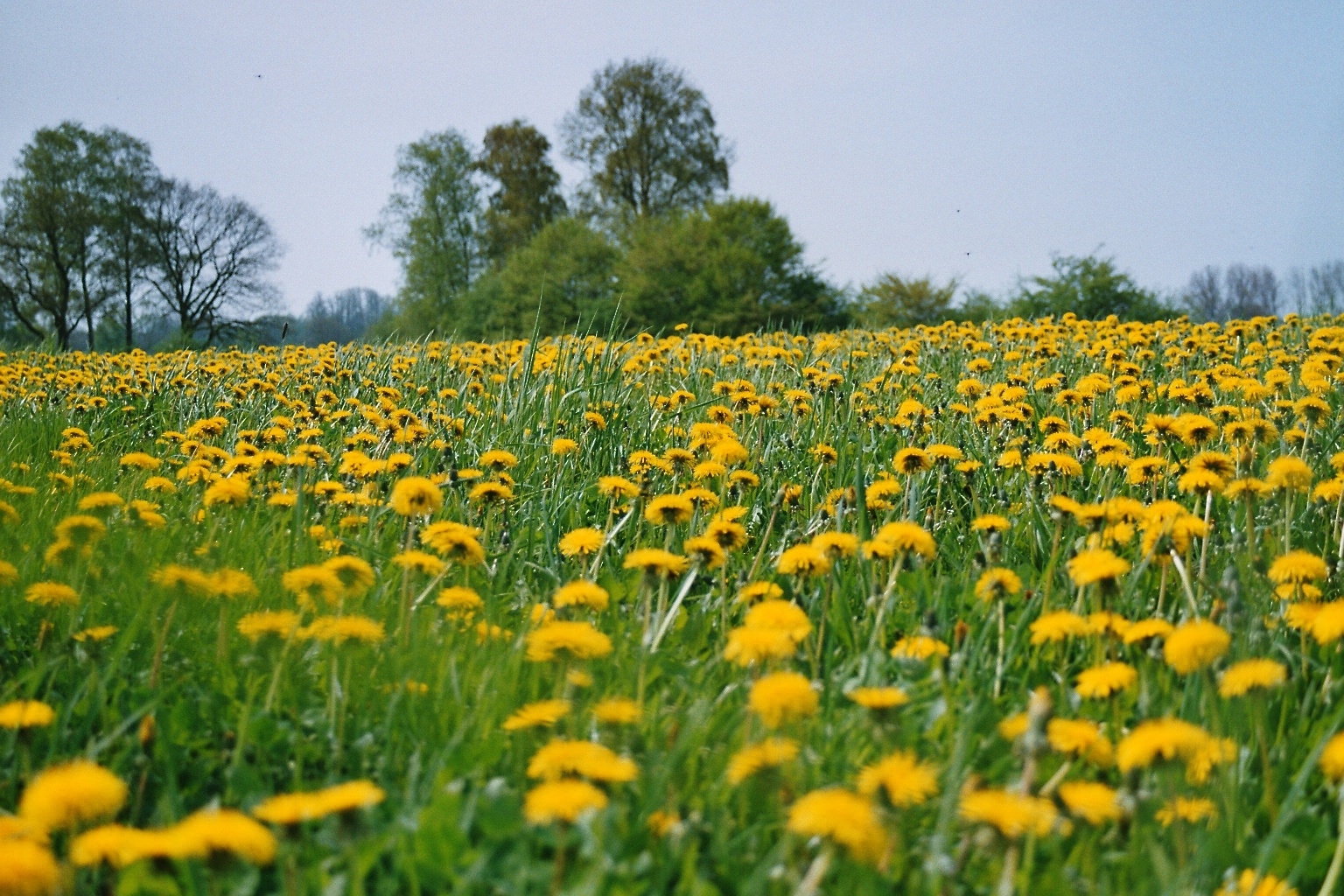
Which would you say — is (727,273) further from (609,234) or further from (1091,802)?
(1091,802)

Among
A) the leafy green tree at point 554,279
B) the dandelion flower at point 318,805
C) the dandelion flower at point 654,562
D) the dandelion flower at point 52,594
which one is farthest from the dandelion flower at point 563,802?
the leafy green tree at point 554,279

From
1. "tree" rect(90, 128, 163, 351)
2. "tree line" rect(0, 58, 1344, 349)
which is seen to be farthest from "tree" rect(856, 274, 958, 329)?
"tree" rect(90, 128, 163, 351)

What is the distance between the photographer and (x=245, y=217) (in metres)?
48.1

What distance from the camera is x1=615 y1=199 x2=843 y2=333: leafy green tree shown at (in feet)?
→ 95.7

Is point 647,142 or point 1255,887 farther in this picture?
point 647,142

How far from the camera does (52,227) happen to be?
42.2 meters

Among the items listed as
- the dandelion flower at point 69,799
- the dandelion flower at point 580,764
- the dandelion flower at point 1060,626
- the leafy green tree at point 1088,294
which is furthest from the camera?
the leafy green tree at point 1088,294

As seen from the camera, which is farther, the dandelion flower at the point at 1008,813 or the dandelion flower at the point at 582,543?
the dandelion flower at the point at 582,543

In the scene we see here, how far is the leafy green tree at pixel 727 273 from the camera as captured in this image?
29.2 m

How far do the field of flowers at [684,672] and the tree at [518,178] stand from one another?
1818 inches

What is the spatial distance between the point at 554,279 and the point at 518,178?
16.0m

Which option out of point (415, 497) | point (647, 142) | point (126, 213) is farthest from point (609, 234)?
point (415, 497)

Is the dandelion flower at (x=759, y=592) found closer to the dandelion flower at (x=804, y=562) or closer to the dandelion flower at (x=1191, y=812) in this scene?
the dandelion flower at (x=804, y=562)

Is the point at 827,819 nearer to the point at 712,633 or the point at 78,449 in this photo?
the point at 712,633
